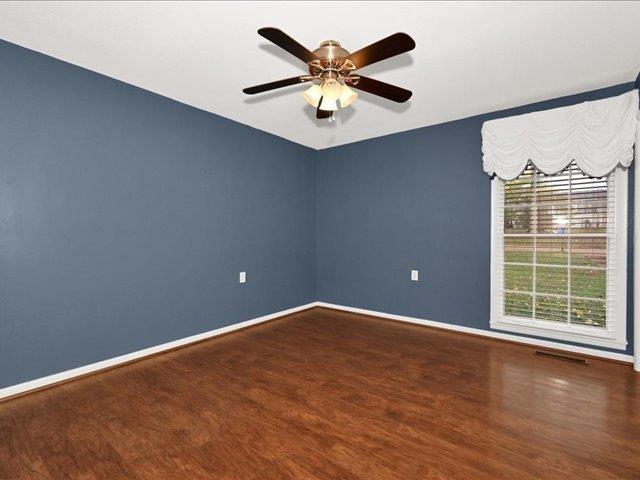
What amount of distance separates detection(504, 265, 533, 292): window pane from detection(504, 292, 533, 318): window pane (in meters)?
0.08

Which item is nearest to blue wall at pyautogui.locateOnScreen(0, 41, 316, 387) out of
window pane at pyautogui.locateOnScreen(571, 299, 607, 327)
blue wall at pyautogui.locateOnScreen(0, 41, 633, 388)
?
blue wall at pyautogui.locateOnScreen(0, 41, 633, 388)

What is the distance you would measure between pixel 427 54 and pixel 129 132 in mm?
2775

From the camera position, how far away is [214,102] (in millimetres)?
3432

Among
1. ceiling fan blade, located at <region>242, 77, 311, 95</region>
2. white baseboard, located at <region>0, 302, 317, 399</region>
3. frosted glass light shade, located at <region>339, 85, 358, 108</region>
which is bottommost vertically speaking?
white baseboard, located at <region>0, 302, 317, 399</region>

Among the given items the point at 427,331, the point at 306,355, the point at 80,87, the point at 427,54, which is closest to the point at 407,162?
→ the point at 427,54

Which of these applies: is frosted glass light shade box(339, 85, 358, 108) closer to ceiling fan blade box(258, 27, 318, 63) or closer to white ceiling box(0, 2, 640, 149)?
ceiling fan blade box(258, 27, 318, 63)

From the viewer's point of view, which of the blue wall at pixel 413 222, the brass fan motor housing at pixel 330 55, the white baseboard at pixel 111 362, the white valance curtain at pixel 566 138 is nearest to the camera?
the brass fan motor housing at pixel 330 55

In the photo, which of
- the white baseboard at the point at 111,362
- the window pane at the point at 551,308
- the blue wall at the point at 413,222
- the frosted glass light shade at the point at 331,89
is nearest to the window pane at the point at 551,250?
the window pane at the point at 551,308

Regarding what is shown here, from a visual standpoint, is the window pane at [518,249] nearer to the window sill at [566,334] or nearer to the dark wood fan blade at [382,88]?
the window sill at [566,334]

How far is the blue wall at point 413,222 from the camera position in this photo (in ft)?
12.3

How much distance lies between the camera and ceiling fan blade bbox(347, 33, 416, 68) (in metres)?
1.64

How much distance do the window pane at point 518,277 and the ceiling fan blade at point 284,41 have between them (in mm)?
3131

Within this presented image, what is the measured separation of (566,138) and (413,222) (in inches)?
71.5

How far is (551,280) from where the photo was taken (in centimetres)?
333
